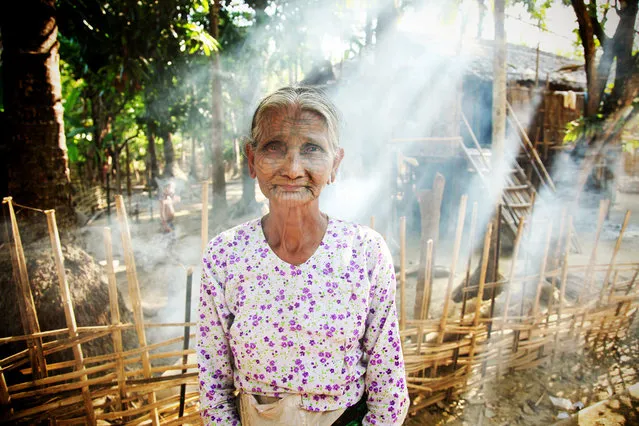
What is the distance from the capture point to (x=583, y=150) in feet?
16.2

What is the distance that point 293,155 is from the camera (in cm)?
132

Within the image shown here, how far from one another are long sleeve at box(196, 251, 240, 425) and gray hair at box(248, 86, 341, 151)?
582 mm

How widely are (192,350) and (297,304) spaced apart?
1.52m

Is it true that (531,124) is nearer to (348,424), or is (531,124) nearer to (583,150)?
(583,150)

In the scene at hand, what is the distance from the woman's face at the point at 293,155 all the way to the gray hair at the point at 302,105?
0.02m

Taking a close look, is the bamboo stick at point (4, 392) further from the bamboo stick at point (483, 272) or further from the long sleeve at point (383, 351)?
the bamboo stick at point (483, 272)

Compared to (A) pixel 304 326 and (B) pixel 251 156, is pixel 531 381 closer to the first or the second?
(A) pixel 304 326

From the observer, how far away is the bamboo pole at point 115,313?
2.06 m

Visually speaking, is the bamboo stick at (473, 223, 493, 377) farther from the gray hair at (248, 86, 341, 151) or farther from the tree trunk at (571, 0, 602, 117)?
the tree trunk at (571, 0, 602, 117)

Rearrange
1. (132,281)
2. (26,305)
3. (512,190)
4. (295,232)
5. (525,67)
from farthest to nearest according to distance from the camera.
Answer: (525,67) → (512,190) → (132,281) → (26,305) → (295,232)

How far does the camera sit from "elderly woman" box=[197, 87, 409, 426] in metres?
1.31

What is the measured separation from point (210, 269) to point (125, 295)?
582 centimetres

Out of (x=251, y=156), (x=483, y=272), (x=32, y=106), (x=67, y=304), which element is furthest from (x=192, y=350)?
(x=32, y=106)

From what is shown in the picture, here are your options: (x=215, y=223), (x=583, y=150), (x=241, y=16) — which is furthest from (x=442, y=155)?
(x=241, y=16)
